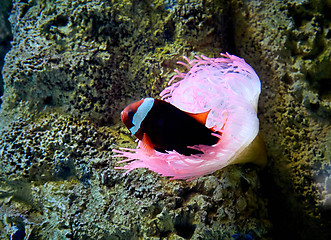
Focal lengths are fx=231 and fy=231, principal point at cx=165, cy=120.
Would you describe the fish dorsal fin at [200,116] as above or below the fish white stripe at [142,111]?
below

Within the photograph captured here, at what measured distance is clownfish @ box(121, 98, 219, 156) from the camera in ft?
4.12

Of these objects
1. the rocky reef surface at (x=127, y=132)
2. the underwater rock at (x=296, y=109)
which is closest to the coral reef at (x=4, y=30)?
the rocky reef surface at (x=127, y=132)

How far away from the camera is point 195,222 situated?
144cm

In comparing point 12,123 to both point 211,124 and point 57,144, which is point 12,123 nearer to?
point 57,144

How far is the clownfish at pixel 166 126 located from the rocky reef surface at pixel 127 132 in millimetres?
375

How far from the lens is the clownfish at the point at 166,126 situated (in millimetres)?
1255

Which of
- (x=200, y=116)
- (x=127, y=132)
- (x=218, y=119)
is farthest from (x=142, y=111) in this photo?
(x=127, y=132)

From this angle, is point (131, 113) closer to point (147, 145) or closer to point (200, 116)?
point (147, 145)

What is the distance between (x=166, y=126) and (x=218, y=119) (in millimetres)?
333

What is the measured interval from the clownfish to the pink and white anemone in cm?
5

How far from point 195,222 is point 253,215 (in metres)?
0.37

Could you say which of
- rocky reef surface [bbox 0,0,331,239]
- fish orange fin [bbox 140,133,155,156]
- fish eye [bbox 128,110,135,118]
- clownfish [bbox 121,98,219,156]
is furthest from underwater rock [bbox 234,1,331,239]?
fish eye [bbox 128,110,135,118]

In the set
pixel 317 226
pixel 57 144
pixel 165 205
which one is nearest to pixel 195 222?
pixel 165 205

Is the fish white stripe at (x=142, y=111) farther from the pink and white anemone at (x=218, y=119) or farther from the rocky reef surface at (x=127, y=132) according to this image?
the rocky reef surface at (x=127, y=132)
